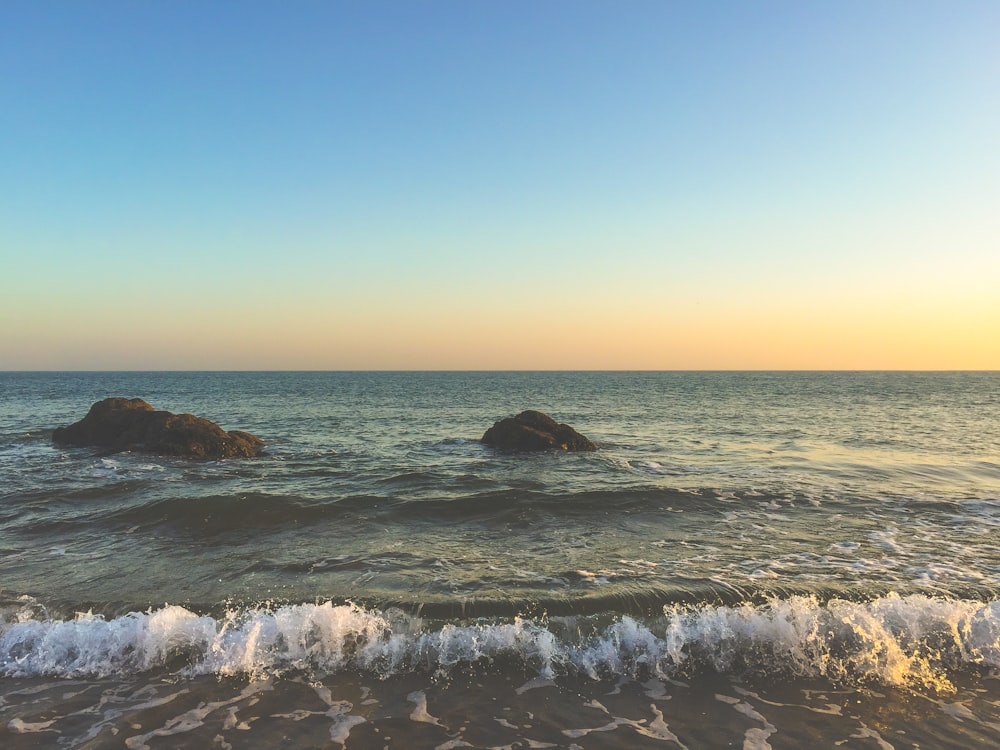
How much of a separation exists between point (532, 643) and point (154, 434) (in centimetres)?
1871

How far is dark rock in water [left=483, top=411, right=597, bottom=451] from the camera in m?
21.0

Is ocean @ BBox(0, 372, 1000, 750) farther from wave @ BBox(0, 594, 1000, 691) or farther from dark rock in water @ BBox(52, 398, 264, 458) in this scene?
dark rock in water @ BBox(52, 398, 264, 458)

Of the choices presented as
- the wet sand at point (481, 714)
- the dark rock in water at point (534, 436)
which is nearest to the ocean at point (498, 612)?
the wet sand at point (481, 714)

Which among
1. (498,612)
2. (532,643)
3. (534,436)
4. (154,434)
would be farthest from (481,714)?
(154,434)

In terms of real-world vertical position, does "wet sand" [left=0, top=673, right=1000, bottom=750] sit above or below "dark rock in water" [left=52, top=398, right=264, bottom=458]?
below

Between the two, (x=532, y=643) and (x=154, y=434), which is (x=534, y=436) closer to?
(x=154, y=434)

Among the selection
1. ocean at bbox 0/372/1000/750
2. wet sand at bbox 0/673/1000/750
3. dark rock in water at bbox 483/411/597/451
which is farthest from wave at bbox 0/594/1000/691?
dark rock in water at bbox 483/411/597/451

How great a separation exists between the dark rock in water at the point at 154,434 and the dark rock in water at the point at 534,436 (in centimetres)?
883

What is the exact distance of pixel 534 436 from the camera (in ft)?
69.3

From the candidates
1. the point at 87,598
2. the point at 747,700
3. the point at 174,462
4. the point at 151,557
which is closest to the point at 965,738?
the point at 747,700

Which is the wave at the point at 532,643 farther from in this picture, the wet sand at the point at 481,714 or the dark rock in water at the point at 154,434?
the dark rock in water at the point at 154,434

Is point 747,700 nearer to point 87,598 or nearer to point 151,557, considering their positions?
point 87,598

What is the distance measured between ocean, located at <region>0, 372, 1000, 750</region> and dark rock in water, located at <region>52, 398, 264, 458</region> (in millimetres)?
3703

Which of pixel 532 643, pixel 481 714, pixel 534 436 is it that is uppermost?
pixel 534 436
